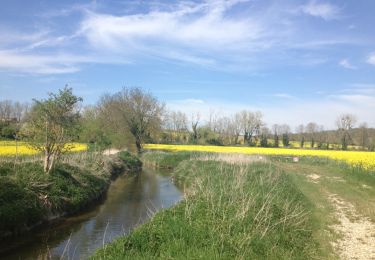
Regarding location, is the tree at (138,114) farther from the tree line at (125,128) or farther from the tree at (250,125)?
the tree at (250,125)

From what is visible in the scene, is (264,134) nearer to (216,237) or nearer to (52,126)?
(52,126)

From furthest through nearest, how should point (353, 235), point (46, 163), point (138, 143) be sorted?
point (138, 143) < point (46, 163) < point (353, 235)

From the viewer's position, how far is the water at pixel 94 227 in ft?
36.3

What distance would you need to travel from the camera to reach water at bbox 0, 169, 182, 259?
11.1 m

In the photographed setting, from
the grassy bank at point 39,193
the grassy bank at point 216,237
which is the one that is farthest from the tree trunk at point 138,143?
the grassy bank at point 216,237

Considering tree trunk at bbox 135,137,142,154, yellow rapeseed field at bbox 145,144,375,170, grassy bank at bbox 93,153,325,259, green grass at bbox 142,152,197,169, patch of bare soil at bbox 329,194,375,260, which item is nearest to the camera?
grassy bank at bbox 93,153,325,259

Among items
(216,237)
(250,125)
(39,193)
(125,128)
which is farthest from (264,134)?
(216,237)

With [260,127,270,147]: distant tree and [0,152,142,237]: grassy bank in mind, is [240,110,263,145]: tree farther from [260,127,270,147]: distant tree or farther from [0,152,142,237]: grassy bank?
[0,152,142,237]: grassy bank

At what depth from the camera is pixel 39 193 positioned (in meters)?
14.4

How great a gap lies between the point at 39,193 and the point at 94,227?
2431 mm

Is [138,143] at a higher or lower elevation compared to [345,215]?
higher

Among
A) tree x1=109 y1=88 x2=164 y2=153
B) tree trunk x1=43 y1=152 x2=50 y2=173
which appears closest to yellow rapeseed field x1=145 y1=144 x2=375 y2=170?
tree x1=109 y1=88 x2=164 y2=153


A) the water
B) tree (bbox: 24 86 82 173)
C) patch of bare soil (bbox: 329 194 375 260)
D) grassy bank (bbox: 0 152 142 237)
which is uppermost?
tree (bbox: 24 86 82 173)

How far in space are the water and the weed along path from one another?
220 inches
